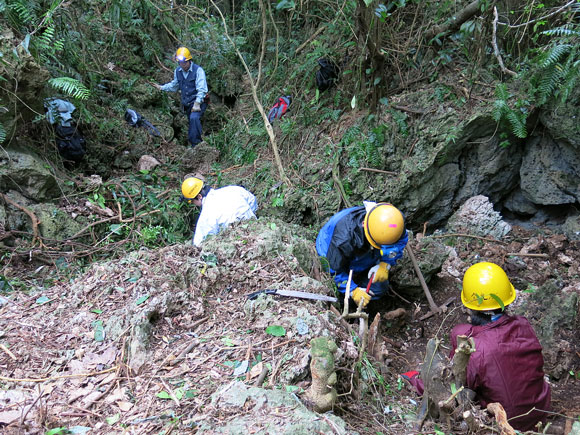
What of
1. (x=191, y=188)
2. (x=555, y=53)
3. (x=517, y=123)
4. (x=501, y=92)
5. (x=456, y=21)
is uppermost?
(x=456, y=21)

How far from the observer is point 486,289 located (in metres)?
3.15

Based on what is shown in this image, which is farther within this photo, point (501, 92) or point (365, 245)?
point (501, 92)

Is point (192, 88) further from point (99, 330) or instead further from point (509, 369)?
point (509, 369)

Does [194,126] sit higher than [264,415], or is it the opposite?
[194,126]

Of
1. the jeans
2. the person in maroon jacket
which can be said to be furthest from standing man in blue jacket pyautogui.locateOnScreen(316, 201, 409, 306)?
the jeans

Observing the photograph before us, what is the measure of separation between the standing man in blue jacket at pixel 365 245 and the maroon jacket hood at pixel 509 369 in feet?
4.27

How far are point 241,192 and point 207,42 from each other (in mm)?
6006

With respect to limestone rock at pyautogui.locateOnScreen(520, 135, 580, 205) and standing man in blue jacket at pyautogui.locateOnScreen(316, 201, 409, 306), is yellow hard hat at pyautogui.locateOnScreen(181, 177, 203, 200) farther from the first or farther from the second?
limestone rock at pyautogui.locateOnScreen(520, 135, 580, 205)

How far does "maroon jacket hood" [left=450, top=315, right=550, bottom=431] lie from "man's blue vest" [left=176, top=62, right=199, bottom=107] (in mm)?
6773

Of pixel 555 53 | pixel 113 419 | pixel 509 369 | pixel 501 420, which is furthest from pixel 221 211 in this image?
pixel 555 53

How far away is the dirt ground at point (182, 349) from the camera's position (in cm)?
225

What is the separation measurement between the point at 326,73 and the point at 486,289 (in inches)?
188

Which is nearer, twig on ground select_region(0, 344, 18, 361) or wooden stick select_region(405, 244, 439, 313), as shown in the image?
twig on ground select_region(0, 344, 18, 361)

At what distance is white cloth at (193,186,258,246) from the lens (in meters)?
4.75
